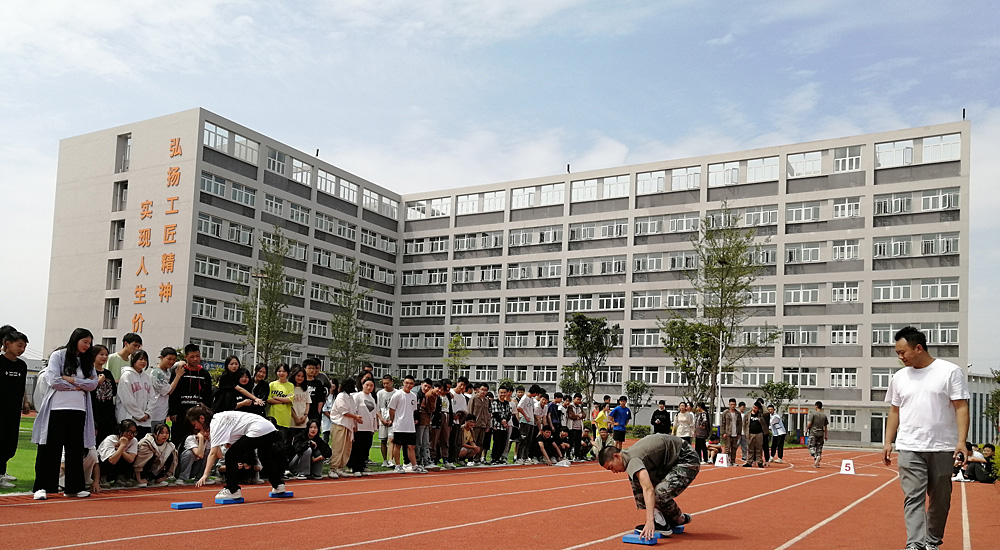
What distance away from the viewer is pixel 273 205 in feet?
178

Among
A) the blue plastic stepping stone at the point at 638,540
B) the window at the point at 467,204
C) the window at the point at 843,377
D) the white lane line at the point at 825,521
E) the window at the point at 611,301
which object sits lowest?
the white lane line at the point at 825,521

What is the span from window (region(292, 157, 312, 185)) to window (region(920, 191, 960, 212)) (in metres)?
35.9

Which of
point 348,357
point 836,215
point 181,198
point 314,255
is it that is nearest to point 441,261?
point 314,255

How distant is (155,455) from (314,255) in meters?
46.7

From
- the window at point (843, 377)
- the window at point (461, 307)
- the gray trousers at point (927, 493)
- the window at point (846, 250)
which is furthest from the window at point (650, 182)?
the gray trousers at point (927, 493)

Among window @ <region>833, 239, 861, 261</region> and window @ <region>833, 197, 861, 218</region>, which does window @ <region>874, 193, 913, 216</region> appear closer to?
window @ <region>833, 197, 861, 218</region>

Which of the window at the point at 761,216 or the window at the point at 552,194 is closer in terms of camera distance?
the window at the point at 761,216

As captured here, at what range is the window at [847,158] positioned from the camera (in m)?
50.9

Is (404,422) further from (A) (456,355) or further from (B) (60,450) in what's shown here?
(A) (456,355)

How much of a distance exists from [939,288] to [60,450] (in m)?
47.1

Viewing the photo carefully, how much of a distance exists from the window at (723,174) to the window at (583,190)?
787 cm

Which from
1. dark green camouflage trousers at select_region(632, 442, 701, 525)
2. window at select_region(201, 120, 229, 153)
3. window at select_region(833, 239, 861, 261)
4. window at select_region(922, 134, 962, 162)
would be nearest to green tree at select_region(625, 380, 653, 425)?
window at select_region(833, 239, 861, 261)

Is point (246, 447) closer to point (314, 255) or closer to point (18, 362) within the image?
point (18, 362)

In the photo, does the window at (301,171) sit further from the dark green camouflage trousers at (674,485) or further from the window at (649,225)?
the dark green camouflage trousers at (674,485)
